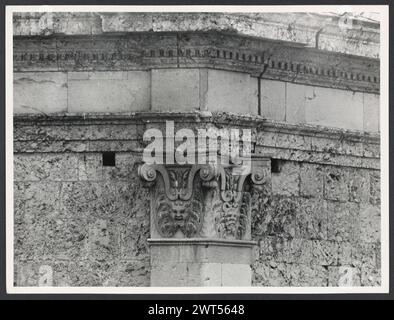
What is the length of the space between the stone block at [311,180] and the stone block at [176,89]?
150cm

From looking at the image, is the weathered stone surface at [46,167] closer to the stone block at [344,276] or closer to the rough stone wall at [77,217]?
the rough stone wall at [77,217]

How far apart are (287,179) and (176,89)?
152 cm

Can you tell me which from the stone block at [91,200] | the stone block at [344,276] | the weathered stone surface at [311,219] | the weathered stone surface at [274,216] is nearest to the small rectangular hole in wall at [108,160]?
the stone block at [91,200]

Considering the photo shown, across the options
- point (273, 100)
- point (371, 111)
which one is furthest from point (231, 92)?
point (371, 111)

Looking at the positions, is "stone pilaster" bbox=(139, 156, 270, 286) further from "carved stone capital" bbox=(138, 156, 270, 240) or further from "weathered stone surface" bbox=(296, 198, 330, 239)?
"weathered stone surface" bbox=(296, 198, 330, 239)

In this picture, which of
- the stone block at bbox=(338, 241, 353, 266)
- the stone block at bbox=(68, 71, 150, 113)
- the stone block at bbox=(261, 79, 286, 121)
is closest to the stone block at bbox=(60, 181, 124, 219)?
the stone block at bbox=(68, 71, 150, 113)

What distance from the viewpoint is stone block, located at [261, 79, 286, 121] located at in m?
18.1

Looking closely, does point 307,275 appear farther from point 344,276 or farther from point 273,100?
point 273,100

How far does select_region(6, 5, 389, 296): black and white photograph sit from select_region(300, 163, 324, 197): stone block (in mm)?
14

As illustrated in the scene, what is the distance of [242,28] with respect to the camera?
17.5 metres

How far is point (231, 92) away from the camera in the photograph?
1773 cm

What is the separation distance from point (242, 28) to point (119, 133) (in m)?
1.50
